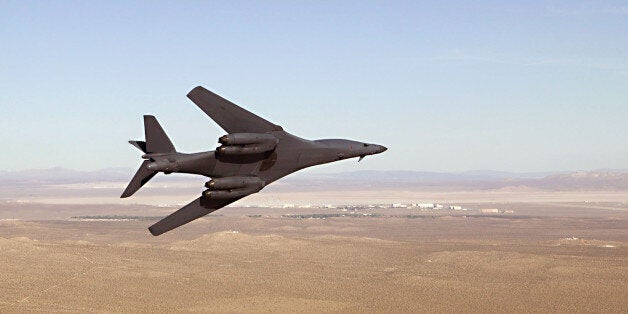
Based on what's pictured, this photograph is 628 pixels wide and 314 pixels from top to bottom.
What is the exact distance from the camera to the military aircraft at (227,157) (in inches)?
1226

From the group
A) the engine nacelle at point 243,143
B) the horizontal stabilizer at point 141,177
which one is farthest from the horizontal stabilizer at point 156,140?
the engine nacelle at point 243,143

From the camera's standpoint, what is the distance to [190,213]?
108 ft

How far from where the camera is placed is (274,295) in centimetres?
13275

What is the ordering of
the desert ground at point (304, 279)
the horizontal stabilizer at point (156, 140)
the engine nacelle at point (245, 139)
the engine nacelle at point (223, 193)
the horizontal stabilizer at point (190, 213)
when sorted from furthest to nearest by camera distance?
the desert ground at point (304, 279) → the horizontal stabilizer at point (190, 213) → the horizontal stabilizer at point (156, 140) → the engine nacelle at point (223, 193) → the engine nacelle at point (245, 139)

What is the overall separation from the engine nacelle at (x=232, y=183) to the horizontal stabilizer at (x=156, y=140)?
2204 millimetres

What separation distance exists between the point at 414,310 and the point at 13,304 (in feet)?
202

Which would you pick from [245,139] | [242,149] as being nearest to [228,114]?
[245,139]

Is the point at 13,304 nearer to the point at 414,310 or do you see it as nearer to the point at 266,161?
the point at 414,310

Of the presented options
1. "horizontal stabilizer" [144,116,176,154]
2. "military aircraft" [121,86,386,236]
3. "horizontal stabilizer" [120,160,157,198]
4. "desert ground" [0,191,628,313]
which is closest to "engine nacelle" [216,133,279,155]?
"military aircraft" [121,86,386,236]

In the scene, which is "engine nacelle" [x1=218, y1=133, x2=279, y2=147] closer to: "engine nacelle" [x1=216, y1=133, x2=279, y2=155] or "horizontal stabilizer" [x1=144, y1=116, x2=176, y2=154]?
"engine nacelle" [x1=216, y1=133, x2=279, y2=155]

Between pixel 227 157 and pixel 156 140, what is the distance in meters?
3.03

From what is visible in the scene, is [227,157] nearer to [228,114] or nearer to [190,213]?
[228,114]

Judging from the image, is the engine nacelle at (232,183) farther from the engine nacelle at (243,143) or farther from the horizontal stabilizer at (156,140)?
the horizontal stabilizer at (156,140)

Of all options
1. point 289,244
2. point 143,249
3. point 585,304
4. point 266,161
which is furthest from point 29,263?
point 266,161
